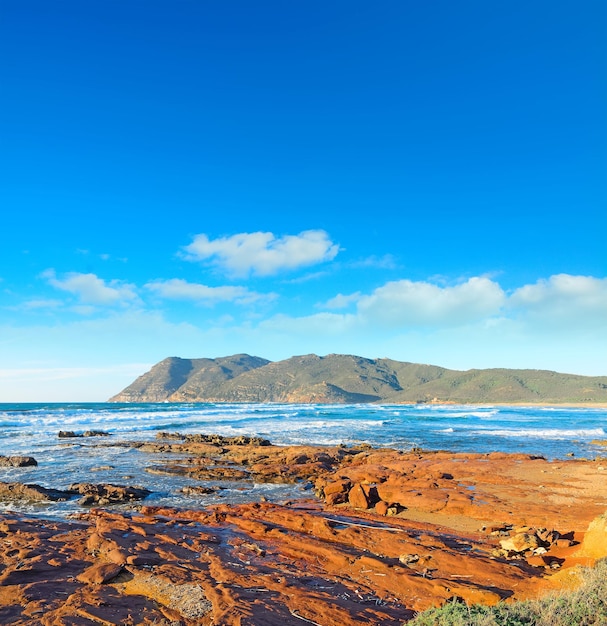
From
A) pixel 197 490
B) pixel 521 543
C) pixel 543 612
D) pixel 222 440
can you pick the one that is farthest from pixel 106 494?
pixel 222 440

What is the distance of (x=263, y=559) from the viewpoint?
8086 mm

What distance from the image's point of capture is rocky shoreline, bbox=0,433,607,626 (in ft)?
19.5

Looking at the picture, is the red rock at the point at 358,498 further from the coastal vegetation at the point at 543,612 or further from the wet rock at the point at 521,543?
the coastal vegetation at the point at 543,612

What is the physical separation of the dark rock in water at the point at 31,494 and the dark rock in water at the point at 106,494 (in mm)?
497

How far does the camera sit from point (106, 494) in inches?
538

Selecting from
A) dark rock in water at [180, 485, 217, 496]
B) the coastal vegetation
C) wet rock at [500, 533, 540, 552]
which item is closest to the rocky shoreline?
wet rock at [500, 533, 540, 552]

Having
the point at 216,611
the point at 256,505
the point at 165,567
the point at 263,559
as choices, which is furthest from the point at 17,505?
the point at 216,611

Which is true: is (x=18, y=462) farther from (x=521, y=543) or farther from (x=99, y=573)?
(x=521, y=543)

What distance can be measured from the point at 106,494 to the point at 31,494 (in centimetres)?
240

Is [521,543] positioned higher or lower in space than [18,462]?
higher

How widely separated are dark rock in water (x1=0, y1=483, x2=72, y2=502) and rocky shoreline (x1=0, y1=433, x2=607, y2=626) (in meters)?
0.09

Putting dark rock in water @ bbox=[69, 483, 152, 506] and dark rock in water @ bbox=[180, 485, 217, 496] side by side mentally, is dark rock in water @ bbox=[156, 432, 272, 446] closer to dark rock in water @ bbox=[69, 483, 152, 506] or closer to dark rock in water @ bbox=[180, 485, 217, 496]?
dark rock in water @ bbox=[180, 485, 217, 496]

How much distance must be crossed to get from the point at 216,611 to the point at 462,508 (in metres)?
9.36

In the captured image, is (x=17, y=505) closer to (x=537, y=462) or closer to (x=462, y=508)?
(x=462, y=508)
